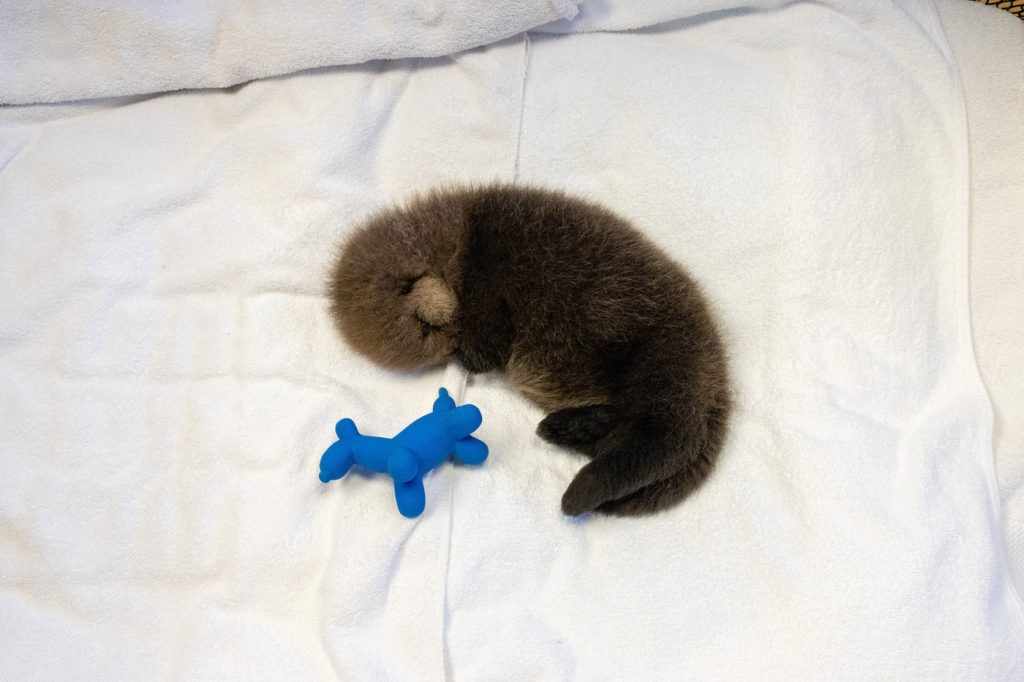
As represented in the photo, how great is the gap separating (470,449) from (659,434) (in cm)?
28

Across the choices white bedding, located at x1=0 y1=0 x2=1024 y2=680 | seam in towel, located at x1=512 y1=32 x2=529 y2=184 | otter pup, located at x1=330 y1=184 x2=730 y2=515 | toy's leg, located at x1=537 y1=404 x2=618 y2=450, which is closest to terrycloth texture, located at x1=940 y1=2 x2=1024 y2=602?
white bedding, located at x1=0 y1=0 x2=1024 y2=680

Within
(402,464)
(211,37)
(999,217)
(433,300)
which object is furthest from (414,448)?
(999,217)

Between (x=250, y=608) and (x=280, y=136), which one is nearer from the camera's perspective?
(x=250, y=608)

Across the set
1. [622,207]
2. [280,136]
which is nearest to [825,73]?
[622,207]

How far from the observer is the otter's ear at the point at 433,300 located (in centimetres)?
126

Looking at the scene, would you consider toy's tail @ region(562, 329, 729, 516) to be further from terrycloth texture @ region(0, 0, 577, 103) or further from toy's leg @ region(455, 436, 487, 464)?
terrycloth texture @ region(0, 0, 577, 103)

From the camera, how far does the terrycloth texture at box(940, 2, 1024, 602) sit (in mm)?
1311

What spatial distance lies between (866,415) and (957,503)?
184 millimetres

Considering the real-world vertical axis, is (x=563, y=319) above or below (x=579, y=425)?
above

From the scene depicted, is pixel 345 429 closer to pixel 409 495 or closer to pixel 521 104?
pixel 409 495

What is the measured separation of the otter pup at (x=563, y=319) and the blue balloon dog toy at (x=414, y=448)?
12 centimetres

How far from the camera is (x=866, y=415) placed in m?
1.33

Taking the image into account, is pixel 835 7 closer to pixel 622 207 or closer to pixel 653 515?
pixel 622 207

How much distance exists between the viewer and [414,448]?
115 cm
